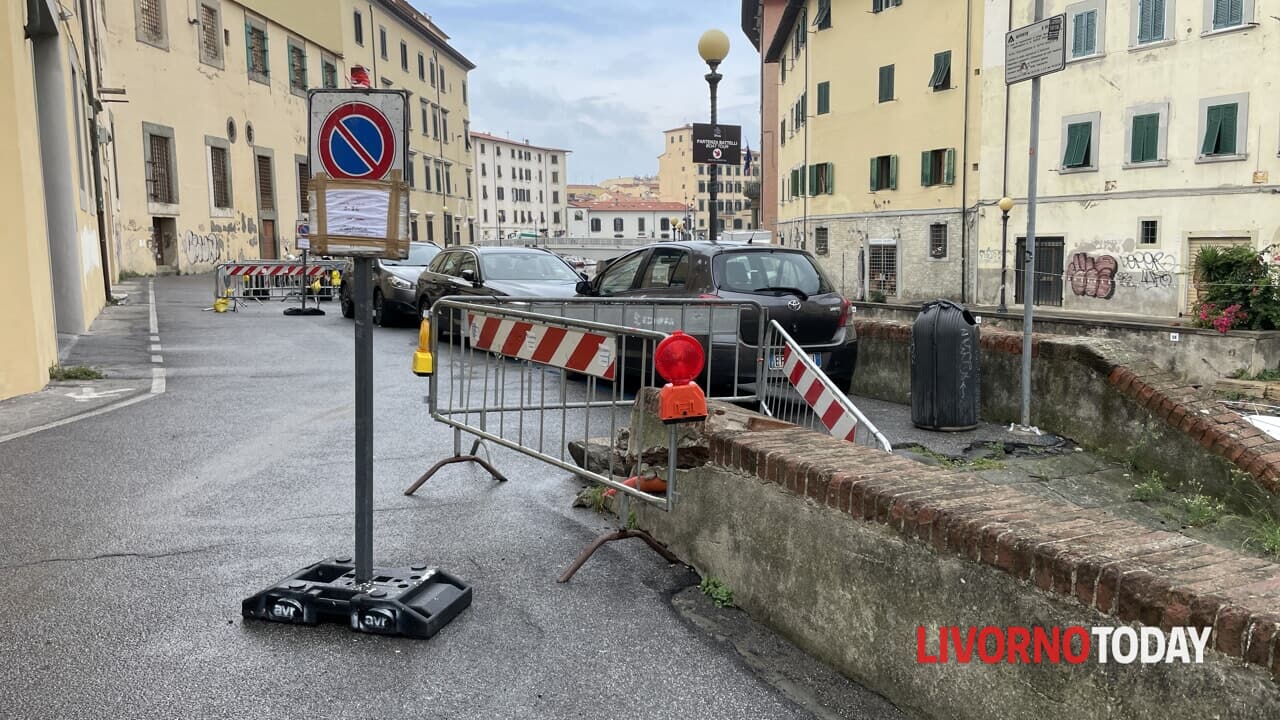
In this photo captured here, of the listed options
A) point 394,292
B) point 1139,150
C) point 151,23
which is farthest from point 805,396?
point 151,23

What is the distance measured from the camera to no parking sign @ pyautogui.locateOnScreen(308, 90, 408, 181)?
400cm

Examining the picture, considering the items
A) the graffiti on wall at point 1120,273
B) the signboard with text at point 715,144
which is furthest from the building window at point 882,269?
the signboard with text at point 715,144

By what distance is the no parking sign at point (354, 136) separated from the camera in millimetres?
4000

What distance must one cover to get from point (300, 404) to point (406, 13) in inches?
2248

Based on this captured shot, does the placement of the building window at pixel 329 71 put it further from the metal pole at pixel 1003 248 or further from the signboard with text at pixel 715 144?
the signboard with text at pixel 715 144

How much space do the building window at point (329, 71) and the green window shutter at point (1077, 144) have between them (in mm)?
34016

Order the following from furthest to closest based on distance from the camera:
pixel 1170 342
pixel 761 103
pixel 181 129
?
pixel 761 103, pixel 181 129, pixel 1170 342

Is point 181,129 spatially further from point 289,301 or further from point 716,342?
point 716,342

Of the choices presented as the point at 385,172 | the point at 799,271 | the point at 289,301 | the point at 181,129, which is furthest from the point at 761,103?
the point at 385,172

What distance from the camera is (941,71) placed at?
37.5 metres

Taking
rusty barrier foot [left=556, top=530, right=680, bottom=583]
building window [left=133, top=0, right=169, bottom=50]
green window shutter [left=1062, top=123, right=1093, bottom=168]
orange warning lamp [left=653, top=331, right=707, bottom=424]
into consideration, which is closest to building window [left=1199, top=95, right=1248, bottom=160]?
green window shutter [left=1062, top=123, right=1093, bottom=168]

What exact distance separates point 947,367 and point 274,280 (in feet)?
71.0

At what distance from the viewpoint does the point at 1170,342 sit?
61.0ft

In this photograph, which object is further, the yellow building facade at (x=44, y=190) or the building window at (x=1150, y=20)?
the building window at (x=1150, y=20)
